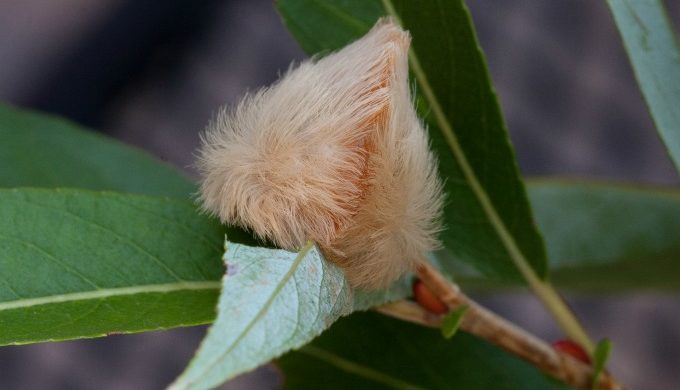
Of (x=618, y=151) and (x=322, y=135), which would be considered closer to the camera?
(x=322, y=135)

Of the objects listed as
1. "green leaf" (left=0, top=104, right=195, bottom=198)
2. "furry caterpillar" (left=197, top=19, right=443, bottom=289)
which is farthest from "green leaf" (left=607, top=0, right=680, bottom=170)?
"green leaf" (left=0, top=104, right=195, bottom=198)

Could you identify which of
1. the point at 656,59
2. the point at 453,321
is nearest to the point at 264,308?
the point at 453,321

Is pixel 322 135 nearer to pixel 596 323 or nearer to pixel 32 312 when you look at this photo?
pixel 32 312

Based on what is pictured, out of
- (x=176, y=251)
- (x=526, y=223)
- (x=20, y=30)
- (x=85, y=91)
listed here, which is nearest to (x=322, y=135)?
(x=176, y=251)

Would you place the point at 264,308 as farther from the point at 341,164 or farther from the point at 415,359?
the point at 415,359

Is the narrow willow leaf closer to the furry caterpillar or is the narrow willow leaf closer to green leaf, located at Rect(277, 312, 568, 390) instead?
green leaf, located at Rect(277, 312, 568, 390)

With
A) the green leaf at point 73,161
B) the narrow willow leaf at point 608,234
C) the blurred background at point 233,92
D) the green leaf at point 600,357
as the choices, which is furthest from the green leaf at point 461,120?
the blurred background at point 233,92
